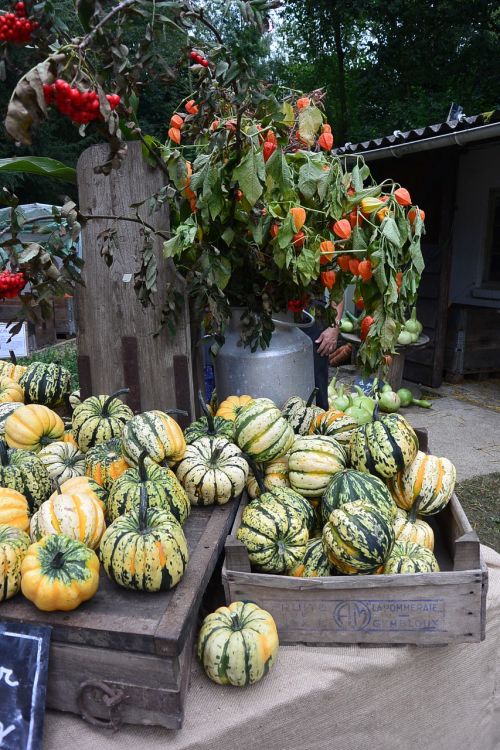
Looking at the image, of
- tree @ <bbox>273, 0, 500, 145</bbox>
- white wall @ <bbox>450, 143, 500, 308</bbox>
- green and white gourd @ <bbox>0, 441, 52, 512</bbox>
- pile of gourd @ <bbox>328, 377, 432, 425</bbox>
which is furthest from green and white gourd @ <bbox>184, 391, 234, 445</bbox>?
tree @ <bbox>273, 0, 500, 145</bbox>

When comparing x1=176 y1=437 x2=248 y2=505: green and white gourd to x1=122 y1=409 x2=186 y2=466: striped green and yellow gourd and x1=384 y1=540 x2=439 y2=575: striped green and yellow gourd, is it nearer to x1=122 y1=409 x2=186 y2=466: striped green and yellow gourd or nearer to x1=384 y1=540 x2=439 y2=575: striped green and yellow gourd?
x1=122 y1=409 x2=186 y2=466: striped green and yellow gourd

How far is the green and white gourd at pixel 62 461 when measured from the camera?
1915 millimetres

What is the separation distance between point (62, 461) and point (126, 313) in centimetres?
70

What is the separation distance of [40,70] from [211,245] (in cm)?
91

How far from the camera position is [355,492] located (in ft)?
5.57

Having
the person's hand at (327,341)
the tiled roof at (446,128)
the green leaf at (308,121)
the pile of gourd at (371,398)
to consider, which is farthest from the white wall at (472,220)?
the green leaf at (308,121)

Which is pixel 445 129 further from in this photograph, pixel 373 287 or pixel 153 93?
pixel 153 93

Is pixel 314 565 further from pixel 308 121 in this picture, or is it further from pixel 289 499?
pixel 308 121

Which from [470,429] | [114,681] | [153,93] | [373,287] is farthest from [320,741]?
[153,93]

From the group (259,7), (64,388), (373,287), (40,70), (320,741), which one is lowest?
(320,741)

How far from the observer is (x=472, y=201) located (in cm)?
781

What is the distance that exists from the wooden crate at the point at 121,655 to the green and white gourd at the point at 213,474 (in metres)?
0.42

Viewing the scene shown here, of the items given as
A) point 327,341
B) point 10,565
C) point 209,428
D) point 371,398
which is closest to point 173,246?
point 209,428

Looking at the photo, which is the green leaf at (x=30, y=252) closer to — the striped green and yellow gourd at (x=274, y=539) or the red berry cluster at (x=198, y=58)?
the red berry cluster at (x=198, y=58)
